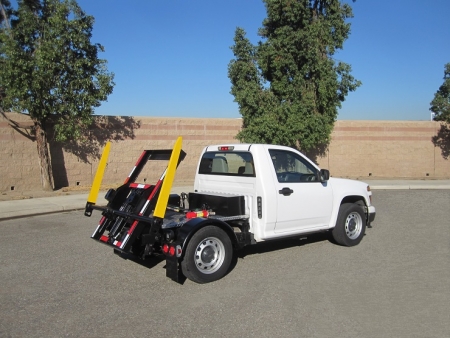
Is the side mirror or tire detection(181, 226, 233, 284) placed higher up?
the side mirror

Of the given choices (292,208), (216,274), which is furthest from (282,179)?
(216,274)

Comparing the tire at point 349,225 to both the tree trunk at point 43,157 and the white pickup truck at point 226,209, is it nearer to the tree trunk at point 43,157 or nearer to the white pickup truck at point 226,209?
the white pickup truck at point 226,209

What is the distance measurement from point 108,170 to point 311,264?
12745 millimetres

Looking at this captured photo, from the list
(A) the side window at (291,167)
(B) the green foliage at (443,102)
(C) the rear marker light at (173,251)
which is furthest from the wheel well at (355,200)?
(B) the green foliage at (443,102)

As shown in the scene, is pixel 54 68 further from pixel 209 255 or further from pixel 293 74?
pixel 209 255

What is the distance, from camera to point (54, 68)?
1496cm

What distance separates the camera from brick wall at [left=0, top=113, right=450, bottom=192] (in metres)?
16.5

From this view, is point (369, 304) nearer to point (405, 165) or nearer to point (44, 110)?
point (44, 110)

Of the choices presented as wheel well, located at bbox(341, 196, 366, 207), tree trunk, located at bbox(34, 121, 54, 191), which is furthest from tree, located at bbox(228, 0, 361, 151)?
wheel well, located at bbox(341, 196, 366, 207)

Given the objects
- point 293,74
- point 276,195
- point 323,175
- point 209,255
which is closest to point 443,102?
point 293,74

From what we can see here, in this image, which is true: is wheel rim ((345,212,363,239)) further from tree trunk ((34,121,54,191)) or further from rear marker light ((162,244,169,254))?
tree trunk ((34,121,54,191))

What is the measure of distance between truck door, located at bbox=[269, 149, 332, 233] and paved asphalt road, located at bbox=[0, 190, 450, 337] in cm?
60

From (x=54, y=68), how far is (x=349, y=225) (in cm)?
1095

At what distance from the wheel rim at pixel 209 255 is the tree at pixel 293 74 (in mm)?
12874
